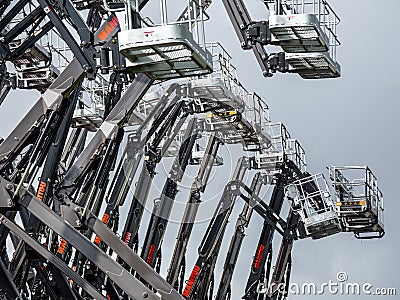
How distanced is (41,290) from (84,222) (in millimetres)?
3532

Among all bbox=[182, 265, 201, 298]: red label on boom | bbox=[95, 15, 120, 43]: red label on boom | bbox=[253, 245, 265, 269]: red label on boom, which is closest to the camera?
bbox=[95, 15, 120, 43]: red label on boom

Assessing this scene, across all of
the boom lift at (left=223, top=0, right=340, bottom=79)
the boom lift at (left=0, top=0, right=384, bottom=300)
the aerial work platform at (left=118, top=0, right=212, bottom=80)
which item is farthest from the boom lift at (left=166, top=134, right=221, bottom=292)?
the aerial work platform at (left=118, top=0, right=212, bottom=80)

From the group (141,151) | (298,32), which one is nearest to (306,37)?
(298,32)

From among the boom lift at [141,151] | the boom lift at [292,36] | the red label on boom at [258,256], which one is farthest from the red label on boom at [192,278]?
the boom lift at [292,36]

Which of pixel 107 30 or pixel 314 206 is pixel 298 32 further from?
pixel 314 206

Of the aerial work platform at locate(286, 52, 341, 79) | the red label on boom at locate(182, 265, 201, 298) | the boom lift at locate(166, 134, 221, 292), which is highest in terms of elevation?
the aerial work platform at locate(286, 52, 341, 79)

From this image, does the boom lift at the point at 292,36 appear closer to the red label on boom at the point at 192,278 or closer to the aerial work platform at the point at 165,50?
the aerial work platform at the point at 165,50

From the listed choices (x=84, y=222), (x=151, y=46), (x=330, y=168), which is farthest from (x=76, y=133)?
(x=151, y=46)

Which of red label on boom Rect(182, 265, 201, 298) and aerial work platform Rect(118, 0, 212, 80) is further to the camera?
red label on boom Rect(182, 265, 201, 298)

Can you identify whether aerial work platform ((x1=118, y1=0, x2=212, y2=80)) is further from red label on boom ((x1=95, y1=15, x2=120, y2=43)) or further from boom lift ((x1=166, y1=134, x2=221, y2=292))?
boom lift ((x1=166, y1=134, x2=221, y2=292))

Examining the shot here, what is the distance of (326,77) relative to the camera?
86.8 feet

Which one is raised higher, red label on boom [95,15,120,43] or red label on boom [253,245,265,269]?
red label on boom [95,15,120,43]

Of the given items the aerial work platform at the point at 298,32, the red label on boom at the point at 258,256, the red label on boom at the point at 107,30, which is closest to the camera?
the aerial work platform at the point at 298,32

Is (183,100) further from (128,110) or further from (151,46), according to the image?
(151,46)
